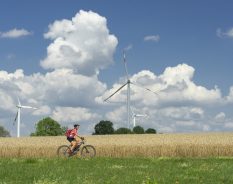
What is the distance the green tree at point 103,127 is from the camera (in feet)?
328

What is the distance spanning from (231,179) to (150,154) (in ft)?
81.0

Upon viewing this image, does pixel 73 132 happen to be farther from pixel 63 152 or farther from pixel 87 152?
pixel 63 152

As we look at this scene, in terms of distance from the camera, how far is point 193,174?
1994 centimetres

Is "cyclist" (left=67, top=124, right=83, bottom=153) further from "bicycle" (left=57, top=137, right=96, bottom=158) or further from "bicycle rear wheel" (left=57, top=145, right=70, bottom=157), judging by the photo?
"bicycle rear wheel" (left=57, top=145, right=70, bottom=157)

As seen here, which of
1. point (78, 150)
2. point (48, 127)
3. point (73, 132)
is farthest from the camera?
point (48, 127)

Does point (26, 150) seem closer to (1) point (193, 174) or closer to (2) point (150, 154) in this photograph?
(2) point (150, 154)

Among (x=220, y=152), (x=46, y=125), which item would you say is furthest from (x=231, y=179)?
(x=46, y=125)

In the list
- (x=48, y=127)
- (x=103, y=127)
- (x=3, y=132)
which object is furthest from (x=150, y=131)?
(x=3, y=132)

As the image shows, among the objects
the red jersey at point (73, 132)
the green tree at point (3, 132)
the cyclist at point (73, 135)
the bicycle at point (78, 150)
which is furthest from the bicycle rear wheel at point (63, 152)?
the green tree at point (3, 132)

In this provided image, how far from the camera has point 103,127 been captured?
100 metres

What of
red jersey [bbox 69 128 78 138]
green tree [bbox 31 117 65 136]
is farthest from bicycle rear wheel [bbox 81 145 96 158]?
green tree [bbox 31 117 65 136]

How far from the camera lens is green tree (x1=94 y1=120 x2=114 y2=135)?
99.9 metres

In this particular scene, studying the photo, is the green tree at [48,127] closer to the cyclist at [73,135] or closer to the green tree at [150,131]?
the green tree at [150,131]

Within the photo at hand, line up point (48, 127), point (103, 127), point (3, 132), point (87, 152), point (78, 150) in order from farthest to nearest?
point (3, 132), point (48, 127), point (103, 127), point (87, 152), point (78, 150)
